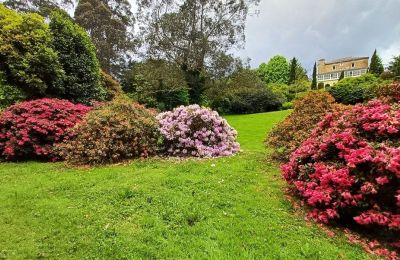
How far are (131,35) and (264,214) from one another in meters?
33.6

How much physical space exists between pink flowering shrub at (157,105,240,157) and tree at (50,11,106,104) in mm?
5673

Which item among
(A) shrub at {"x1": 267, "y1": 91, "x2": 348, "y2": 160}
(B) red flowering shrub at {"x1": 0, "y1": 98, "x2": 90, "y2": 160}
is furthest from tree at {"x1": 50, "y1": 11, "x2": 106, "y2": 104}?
(A) shrub at {"x1": 267, "y1": 91, "x2": 348, "y2": 160}

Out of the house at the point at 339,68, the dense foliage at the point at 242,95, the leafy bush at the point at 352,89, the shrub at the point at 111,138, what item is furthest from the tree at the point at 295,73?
the shrub at the point at 111,138

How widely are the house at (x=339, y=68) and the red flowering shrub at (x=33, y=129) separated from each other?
64289mm

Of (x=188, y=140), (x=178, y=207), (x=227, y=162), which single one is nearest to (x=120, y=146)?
(x=188, y=140)

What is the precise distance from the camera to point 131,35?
34844 mm

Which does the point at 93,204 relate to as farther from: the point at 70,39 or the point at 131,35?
the point at 131,35

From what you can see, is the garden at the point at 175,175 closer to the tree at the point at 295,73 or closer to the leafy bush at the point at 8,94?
the leafy bush at the point at 8,94

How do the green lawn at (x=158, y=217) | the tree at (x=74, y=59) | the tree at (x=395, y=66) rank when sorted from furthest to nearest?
the tree at (x=395, y=66) < the tree at (x=74, y=59) < the green lawn at (x=158, y=217)

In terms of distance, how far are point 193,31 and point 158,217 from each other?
67.6 feet

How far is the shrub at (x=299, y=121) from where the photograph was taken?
789 centimetres

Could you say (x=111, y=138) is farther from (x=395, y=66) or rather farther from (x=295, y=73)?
(x=295, y=73)

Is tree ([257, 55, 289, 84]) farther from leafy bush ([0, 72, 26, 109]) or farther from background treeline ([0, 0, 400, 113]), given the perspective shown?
leafy bush ([0, 72, 26, 109])

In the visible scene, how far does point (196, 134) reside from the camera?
8594 millimetres
